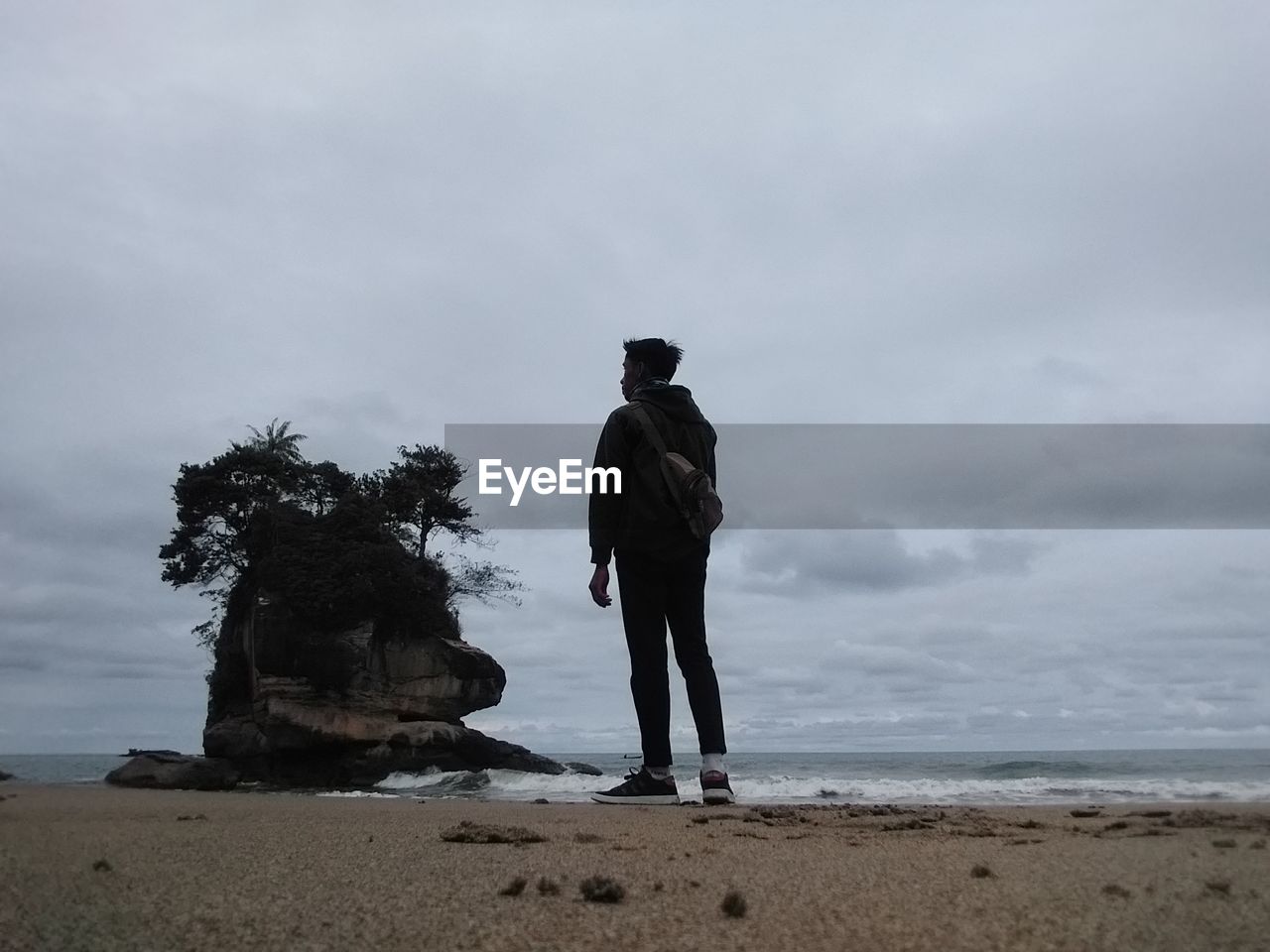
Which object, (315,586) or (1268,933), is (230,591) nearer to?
(315,586)

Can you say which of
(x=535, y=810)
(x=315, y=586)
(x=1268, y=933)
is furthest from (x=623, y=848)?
(x=315, y=586)

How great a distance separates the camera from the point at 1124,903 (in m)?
1.50

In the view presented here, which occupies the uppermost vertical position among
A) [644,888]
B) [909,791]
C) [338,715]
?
[644,888]

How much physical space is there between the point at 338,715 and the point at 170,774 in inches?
282

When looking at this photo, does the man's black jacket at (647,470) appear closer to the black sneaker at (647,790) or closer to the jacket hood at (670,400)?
the jacket hood at (670,400)

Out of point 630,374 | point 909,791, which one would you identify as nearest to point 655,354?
point 630,374

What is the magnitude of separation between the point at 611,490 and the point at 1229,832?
2.81m

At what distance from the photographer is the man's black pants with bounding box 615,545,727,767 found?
14.9ft

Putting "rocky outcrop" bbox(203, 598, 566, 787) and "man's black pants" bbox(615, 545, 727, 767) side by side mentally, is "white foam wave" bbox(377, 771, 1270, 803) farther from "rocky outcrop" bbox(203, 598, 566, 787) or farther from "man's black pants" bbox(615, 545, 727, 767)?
"rocky outcrop" bbox(203, 598, 566, 787)

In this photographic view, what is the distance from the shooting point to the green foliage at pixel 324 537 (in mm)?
23312

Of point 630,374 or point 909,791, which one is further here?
point 909,791

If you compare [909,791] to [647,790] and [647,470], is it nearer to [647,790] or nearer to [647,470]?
[647,790]

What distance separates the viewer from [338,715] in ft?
75.3

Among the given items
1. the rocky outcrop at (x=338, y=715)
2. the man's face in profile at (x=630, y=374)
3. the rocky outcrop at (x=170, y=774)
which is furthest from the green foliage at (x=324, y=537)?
the man's face in profile at (x=630, y=374)
